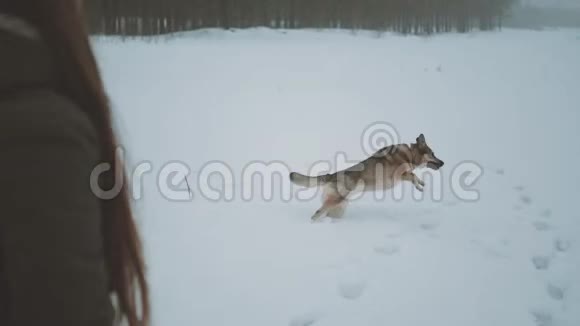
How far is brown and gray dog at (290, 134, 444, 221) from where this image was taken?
2.74 metres

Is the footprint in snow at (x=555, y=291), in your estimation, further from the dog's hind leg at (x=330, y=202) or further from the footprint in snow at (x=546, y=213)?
the dog's hind leg at (x=330, y=202)

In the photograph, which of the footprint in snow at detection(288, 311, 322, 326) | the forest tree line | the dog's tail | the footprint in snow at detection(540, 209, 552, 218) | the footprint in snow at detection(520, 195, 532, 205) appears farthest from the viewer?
the forest tree line

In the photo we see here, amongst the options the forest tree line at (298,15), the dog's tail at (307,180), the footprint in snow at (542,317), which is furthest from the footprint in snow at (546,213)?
the forest tree line at (298,15)

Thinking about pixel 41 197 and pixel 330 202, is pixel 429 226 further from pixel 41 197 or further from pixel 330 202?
pixel 41 197

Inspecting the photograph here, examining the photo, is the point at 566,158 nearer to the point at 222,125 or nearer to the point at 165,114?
the point at 222,125

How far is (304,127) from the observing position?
424 centimetres

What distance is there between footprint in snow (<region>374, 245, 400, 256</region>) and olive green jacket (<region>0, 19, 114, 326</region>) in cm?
215

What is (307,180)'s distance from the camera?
2727 mm

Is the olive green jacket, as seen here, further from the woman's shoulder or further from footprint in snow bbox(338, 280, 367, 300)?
footprint in snow bbox(338, 280, 367, 300)

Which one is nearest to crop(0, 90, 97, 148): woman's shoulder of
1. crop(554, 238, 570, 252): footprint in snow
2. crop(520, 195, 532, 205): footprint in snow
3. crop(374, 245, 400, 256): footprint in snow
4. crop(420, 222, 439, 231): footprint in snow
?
crop(374, 245, 400, 256): footprint in snow

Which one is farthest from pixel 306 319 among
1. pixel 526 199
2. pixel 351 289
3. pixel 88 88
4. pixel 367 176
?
pixel 526 199

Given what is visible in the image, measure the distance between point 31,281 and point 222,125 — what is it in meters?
3.73

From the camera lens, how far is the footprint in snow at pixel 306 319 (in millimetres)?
1983

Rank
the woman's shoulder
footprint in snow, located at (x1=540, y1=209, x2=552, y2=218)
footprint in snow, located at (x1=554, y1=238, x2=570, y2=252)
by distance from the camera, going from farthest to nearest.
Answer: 1. footprint in snow, located at (x1=540, y1=209, x2=552, y2=218)
2. footprint in snow, located at (x1=554, y1=238, x2=570, y2=252)
3. the woman's shoulder
